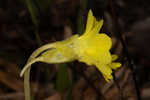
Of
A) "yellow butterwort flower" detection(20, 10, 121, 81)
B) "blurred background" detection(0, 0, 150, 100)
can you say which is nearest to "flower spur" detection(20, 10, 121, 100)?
"yellow butterwort flower" detection(20, 10, 121, 81)

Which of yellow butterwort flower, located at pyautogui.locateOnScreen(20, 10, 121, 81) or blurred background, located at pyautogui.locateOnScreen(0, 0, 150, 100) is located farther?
blurred background, located at pyautogui.locateOnScreen(0, 0, 150, 100)

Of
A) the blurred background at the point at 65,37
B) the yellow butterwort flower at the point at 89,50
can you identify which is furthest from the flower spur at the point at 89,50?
the blurred background at the point at 65,37

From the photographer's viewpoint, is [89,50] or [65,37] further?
[65,37]

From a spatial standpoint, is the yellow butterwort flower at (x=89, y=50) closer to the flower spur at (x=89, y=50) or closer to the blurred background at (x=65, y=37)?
the flower spur at (x=89, y=50)

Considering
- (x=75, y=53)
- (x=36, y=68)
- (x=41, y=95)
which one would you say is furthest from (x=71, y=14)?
(x=75, y=53)

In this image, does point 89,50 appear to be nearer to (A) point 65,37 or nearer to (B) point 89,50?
(B) point 89,50

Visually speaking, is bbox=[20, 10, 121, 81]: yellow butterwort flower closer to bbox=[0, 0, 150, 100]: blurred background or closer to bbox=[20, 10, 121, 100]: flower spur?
bbox=[20, 10, 121, 100]: flower spur

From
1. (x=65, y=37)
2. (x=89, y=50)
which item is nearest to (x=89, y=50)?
(x=89, y=50)
